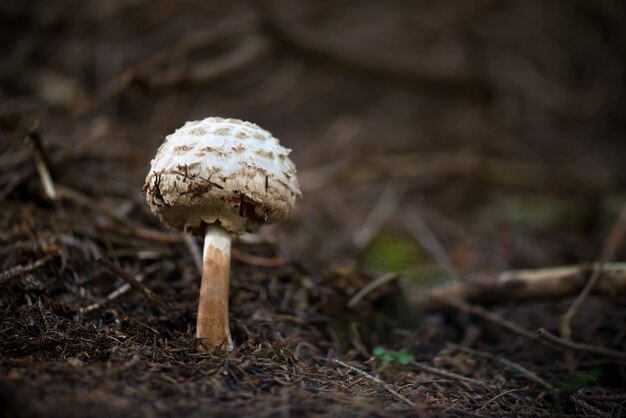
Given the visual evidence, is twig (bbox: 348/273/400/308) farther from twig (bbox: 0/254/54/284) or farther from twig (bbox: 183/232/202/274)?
twig (bbox: 0/254/54/284)

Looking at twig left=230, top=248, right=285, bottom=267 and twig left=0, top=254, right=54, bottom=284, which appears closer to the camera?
twig left=0, top=254, right=54, bottom=284

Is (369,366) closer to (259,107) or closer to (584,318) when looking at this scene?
(584,318)

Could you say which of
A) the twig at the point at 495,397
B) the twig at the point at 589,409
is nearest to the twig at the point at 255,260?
Result: the twig at the point at 495,397

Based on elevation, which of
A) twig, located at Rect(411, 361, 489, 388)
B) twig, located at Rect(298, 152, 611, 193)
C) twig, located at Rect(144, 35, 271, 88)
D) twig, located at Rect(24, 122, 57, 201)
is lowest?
twig, located at Rect(411, 361, 489, 388)

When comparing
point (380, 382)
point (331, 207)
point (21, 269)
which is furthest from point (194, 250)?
point (331, 207)

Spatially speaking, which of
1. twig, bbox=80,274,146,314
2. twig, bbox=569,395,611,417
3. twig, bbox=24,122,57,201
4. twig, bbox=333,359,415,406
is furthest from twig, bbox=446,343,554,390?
twig, bbox=24,122,57,201

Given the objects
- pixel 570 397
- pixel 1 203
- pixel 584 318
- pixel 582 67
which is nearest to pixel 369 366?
pixel 570 397
